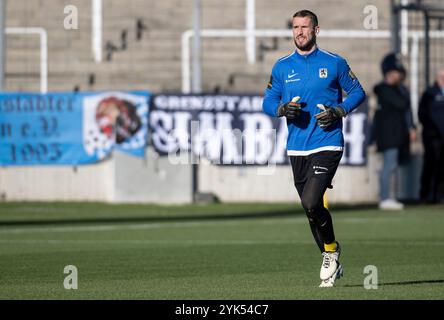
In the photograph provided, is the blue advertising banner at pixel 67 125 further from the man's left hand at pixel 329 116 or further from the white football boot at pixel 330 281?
the man's left hand at pixel 329 116

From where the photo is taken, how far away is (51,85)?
98.7 feet

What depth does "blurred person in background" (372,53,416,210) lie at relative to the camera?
23.5m

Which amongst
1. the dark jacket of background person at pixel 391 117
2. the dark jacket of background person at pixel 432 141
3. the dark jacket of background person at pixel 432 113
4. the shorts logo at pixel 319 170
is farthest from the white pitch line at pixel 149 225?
the shorts logo at pixel 319 170

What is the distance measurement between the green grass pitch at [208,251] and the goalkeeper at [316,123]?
1.67ft

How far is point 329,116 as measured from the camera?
36.0 ft

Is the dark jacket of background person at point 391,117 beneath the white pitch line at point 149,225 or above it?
above

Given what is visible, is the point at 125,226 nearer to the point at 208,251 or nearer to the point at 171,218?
the point at 171,218

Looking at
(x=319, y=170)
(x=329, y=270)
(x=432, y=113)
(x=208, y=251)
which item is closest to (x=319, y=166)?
(x=319, y=170)

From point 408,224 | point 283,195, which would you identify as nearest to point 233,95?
point 283,195

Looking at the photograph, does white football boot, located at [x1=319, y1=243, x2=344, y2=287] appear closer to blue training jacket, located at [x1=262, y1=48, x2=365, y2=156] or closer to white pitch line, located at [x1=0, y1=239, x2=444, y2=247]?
blue training jacket, located at [x1=262, y1=48, x2=365, y2=156]

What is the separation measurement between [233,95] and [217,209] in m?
2.58

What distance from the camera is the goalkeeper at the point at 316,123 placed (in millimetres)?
11125

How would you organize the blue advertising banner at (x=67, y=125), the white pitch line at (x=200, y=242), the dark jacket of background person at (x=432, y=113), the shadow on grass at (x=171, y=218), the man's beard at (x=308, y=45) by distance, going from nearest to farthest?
the man's beard at (x=308, y=45) → the white pitch line at (x=200, y=242) → the shadow on grass at (x=171, y=218) → the dark jacket of background person at (x=432, y=113) → the blue advertising banner at (x=67, y=125)

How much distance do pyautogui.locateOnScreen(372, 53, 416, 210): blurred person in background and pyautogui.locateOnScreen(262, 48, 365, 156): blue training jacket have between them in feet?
40.3
